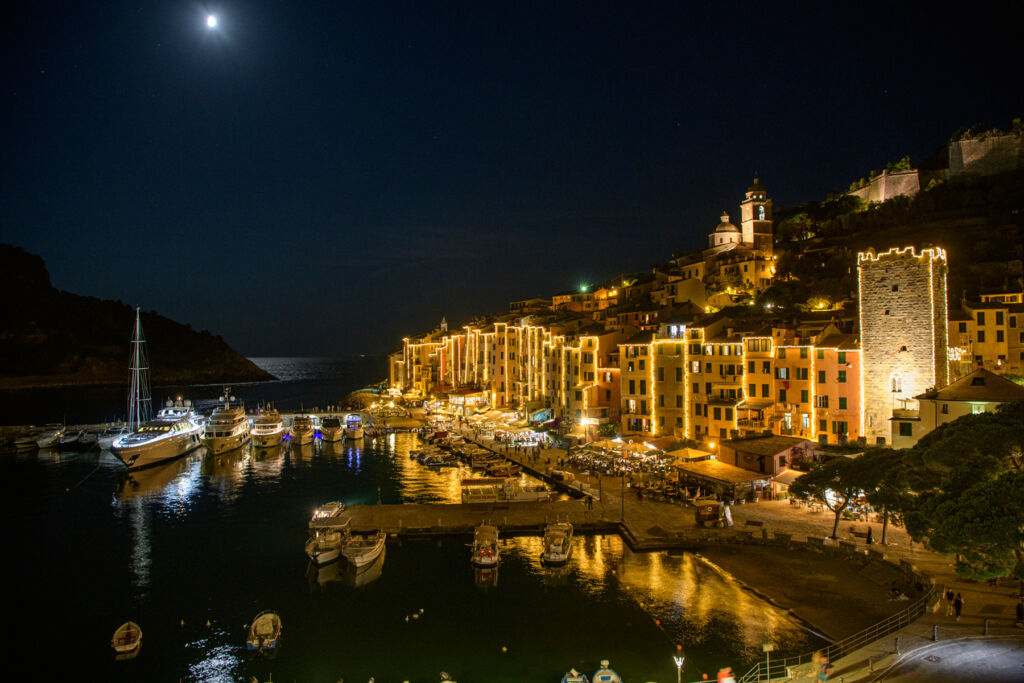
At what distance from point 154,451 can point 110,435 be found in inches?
744

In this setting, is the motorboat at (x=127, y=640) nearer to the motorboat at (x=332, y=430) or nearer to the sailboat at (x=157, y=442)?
the sailboat at (x=157, y=442)

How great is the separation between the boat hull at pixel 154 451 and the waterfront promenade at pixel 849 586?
137 feet

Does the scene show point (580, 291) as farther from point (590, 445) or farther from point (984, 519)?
point (984, 519)

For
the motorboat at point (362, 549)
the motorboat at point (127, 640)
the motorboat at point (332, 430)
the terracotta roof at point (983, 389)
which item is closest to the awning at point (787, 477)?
the terracotta roof at point (983, 389)

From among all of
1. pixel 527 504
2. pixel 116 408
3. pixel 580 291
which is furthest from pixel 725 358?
pixel 116 408

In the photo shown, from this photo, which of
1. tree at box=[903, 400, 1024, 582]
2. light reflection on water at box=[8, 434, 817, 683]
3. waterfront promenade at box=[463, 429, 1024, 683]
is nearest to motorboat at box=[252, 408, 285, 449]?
light reflection on water at box=[8, 434, 817, 683]

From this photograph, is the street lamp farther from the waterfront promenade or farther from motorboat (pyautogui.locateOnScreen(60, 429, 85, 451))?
motorboat (pyautogui.locateOnScreen(60, 429, 85, 451))

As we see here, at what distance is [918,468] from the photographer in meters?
23.4

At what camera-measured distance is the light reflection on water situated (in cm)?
2256

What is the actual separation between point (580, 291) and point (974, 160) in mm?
61886

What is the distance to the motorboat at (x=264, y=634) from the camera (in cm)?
2388

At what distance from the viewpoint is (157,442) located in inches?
2395

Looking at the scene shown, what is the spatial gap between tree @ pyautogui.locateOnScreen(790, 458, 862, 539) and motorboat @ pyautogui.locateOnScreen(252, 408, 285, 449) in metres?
57.3

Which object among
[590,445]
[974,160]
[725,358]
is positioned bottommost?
[590,445]
